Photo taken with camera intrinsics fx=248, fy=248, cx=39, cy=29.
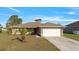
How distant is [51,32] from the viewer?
44.2ft

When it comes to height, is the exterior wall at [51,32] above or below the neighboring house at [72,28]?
below

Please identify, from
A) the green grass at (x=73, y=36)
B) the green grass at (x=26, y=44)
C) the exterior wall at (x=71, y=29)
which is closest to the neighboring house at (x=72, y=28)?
the exterior wall at (x=71, y=29)

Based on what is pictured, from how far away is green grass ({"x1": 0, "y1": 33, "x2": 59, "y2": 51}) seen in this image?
12327 mm

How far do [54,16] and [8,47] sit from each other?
2.76m

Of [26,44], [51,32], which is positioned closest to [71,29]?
[51,32]

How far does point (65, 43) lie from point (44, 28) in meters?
1.49

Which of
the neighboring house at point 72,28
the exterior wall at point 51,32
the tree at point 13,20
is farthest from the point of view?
Answer: the exterior wall at point 51,32

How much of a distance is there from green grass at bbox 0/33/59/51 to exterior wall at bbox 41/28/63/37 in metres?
0.70

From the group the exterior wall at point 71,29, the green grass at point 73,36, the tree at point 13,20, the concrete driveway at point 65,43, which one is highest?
the tree at point 13,20

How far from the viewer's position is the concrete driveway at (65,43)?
12404mm

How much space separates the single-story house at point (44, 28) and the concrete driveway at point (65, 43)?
362 mm

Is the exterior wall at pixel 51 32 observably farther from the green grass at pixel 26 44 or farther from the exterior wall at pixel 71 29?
the green grass at pixel 26 44

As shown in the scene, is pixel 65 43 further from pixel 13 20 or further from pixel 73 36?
pixel 13 20
